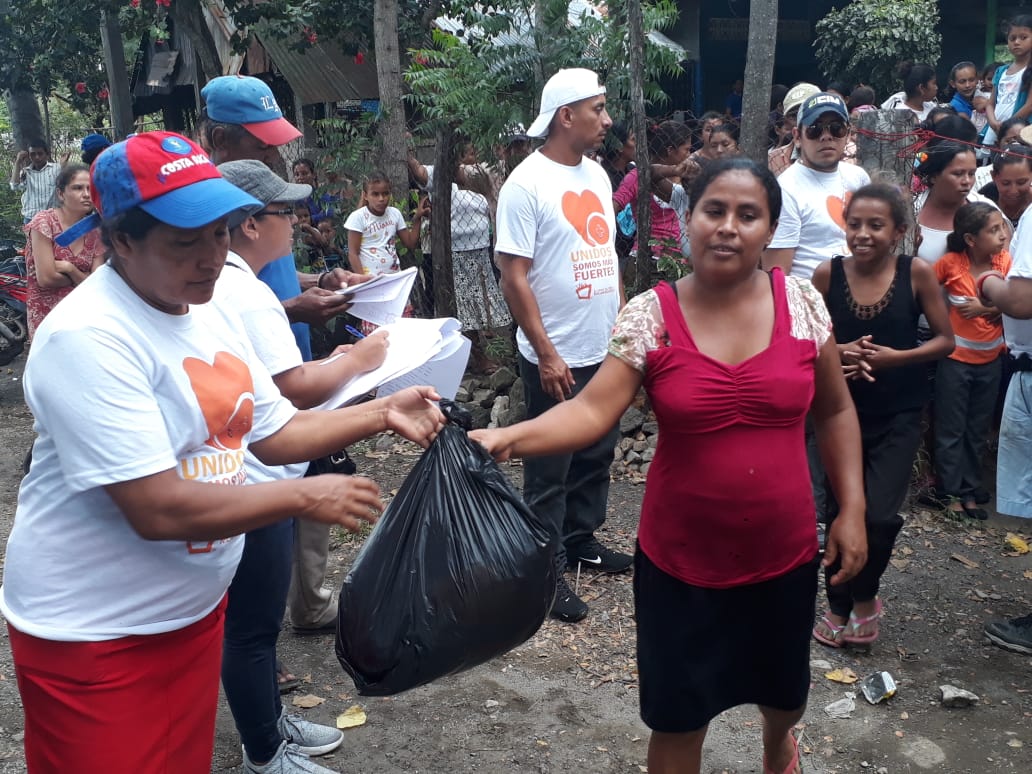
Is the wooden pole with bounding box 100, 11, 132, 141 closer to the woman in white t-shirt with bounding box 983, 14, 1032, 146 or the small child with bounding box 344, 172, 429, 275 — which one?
the small child with bounding box 344, 172, 429, 275

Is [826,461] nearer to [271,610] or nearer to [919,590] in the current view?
[271,610]

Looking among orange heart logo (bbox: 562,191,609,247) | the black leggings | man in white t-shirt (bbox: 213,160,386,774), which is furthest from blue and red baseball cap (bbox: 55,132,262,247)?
the black leggings

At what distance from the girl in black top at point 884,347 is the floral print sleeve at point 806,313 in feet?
4.32

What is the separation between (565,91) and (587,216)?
55 cm

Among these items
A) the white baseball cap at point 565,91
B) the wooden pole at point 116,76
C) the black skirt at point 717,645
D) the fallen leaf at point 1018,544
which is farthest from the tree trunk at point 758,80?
the wooden pole at point 116,76

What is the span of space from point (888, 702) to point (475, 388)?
4205 millimetres

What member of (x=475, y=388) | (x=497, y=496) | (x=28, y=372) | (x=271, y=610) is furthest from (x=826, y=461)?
(x=475, y=388)

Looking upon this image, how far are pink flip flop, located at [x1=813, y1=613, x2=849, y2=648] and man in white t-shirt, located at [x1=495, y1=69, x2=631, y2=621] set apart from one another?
3.29 feet

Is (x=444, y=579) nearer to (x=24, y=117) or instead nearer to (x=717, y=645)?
(x=717, y=645)

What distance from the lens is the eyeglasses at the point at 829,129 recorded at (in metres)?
4.56

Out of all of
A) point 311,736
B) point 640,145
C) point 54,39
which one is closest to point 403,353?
point 311,736

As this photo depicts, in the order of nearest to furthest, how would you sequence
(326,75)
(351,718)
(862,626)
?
(351,718), (862,626), (326,75)

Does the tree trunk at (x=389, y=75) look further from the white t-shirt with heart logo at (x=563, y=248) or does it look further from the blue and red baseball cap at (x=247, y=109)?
the blue and red baseball cap at (x=247, y=109)

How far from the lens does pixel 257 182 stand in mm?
2971
